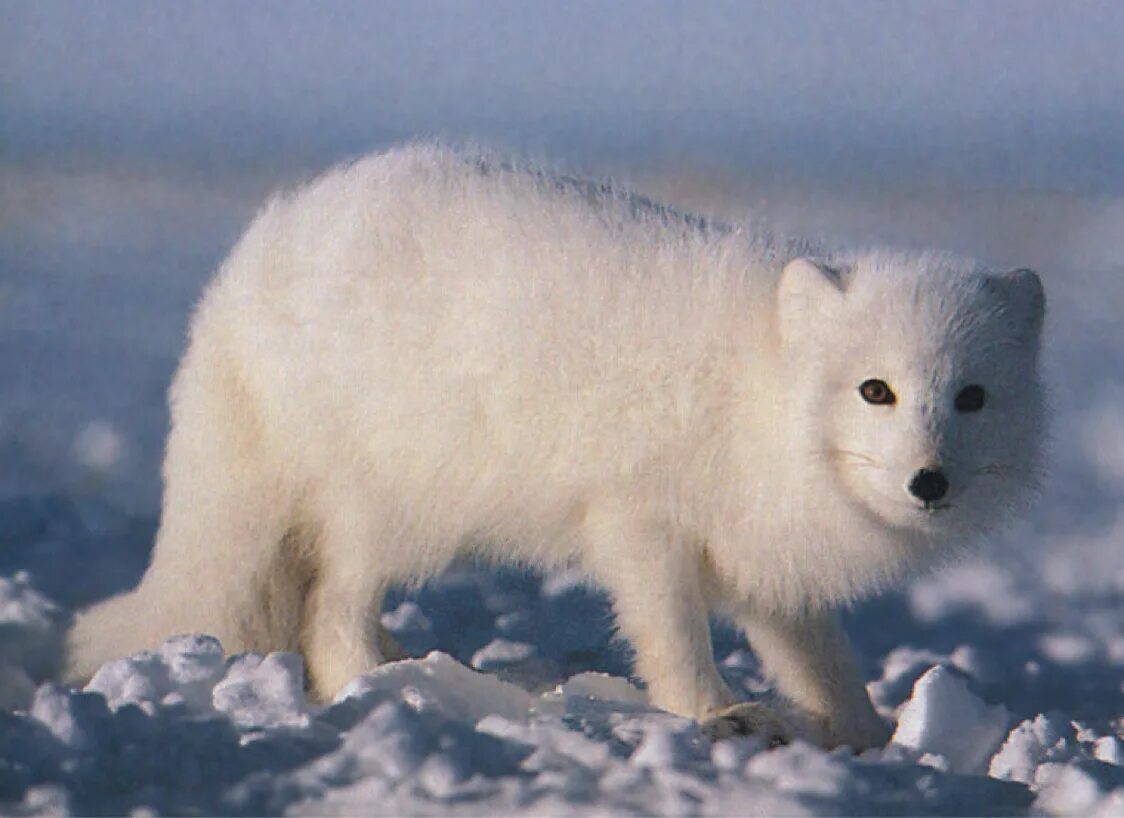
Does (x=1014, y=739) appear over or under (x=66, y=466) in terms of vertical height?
under

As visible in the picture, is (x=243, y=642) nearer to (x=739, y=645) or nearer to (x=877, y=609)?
(x=739, y=645)

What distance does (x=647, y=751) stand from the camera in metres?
2.97

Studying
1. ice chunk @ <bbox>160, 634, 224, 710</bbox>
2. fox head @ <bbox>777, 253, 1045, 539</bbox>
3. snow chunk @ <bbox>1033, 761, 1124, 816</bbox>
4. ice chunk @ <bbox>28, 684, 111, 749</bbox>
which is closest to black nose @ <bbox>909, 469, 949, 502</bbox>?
fox head @ <bbox>777, 253, 1045, 539</bbox>

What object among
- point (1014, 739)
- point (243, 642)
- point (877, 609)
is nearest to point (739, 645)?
point (877, 609)

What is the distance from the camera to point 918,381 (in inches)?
133

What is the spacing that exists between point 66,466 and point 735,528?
3452mm

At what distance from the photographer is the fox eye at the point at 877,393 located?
3.43m

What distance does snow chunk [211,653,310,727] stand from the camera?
3.22 meters

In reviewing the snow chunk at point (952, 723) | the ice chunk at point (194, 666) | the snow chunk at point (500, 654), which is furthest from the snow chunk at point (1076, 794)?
the snow chunk at point (500, 654)

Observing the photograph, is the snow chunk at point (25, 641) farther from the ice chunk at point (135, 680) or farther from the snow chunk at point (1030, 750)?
the snow chunk at point (1030, 750)

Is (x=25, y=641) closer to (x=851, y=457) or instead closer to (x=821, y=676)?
(x=821, y=676)

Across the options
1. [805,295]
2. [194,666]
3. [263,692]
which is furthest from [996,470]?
[194,666]

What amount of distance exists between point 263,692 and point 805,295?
1463mm

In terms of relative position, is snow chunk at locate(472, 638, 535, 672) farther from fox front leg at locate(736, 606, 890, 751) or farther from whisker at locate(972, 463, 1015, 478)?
whisker at locate(972, 463, 1015, 478)
